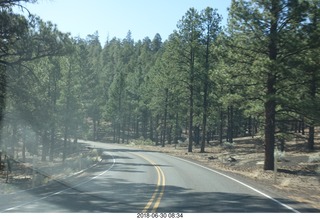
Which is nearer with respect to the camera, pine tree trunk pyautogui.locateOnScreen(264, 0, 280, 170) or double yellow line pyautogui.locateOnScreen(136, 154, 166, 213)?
double yellow line pyautogui.locateOnScreen(136, 154, 166, 213)

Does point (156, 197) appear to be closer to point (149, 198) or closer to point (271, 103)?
point (149, 198)

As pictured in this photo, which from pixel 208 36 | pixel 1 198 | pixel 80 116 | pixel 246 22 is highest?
pixel 208 36

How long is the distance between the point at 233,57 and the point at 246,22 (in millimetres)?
2349

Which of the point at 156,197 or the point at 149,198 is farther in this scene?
the point at 156,197

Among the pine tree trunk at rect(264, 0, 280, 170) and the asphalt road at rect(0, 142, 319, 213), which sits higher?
the pine tree trunk at rect(264, 0, 280, 170)

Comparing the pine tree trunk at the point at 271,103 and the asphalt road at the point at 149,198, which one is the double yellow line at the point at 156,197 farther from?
the pine tree trunk at the point at 271,103

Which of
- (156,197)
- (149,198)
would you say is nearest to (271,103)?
(156,197)

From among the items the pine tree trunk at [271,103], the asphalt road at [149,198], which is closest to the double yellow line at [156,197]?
the asphalt road at [149,198]

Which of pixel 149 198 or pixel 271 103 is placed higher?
pixel 271 103

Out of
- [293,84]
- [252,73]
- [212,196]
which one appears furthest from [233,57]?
[212,196]

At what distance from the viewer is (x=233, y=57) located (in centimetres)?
2438

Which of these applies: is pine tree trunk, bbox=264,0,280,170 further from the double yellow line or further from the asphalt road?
the double yellow line

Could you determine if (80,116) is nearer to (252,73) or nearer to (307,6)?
(252,73)

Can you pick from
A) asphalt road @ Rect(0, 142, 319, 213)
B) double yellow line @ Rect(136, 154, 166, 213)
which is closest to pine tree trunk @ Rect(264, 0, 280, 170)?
asphalt road @ Rect(0, 142, 319, 213)
